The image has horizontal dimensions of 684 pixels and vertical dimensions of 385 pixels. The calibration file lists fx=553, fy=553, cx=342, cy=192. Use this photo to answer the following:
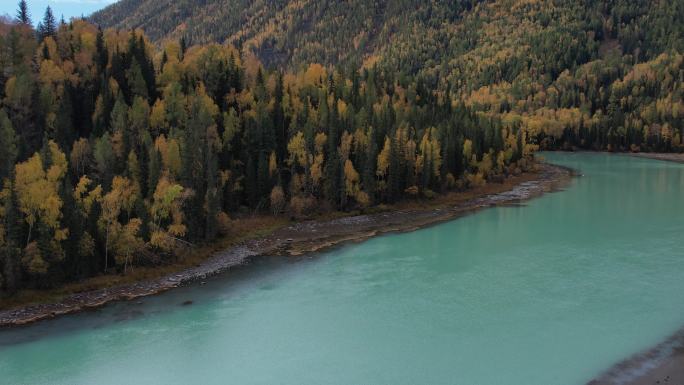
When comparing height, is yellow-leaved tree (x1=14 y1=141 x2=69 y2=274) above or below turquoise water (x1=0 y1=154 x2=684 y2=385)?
above

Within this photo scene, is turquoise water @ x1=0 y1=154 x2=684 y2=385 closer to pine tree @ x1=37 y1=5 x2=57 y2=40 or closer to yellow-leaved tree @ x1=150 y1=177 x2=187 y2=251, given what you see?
yellow-leaved tree @ x1=150 y1=177 x2=187 y2=251

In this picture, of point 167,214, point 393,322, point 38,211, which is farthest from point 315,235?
point 38,211

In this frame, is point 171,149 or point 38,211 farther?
point 171,149

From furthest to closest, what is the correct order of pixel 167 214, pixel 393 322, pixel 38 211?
pixel 167 214 → pixel 38 211 → pixel 393 322

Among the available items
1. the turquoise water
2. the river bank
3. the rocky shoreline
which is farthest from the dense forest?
the rocky shoreline

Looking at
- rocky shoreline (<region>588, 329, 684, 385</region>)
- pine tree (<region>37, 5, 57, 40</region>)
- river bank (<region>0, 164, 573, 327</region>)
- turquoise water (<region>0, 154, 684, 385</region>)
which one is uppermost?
pine tree (<region>37, 5, 57, 40</region>)

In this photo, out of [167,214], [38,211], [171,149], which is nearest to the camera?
[38,211]

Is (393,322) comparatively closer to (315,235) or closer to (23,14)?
(315,235)
